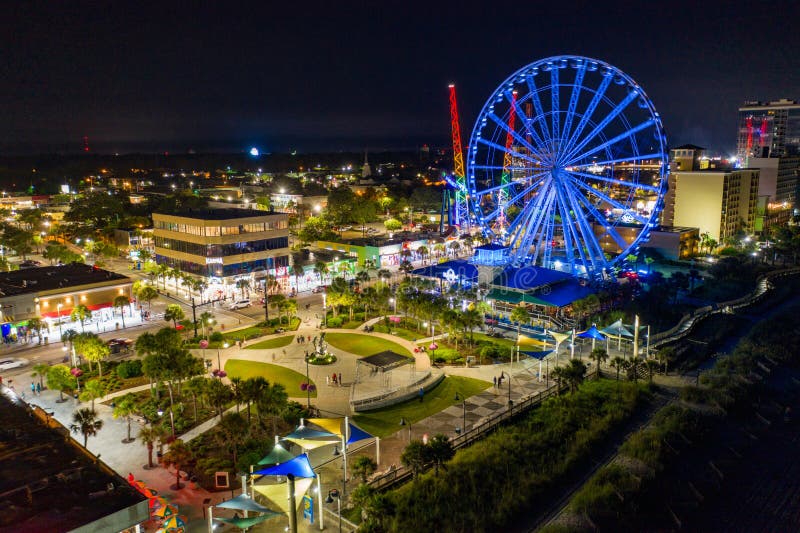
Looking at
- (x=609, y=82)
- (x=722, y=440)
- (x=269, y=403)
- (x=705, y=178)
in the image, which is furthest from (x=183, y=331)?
(x=705, y=178)

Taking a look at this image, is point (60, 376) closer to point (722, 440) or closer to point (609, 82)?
point (722, 440)

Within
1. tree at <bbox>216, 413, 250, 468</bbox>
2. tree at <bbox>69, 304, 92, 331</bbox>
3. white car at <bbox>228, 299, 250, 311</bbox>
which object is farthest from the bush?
white car at <bbox>228, 299, 250, 311</bbox>

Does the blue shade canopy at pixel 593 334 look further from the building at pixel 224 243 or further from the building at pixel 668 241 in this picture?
the building at pixel 668 241

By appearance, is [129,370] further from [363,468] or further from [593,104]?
[593,104]

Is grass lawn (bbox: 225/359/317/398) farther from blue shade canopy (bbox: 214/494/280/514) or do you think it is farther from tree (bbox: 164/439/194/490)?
blue shade canopy (bbox: 214/494/280/514)

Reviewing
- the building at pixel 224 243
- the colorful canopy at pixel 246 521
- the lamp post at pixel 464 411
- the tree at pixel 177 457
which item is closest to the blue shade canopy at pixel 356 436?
the colorful canopy at pixel 246 521

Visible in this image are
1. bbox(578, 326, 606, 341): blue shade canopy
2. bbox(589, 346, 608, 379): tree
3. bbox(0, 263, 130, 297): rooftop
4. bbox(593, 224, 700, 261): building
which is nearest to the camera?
bbox(589, 346, 608, 379): tree

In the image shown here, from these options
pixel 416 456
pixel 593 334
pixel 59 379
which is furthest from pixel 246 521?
pixel 593 334

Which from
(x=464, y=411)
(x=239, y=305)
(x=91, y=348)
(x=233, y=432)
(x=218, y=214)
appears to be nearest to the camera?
(x=233, y=432)
